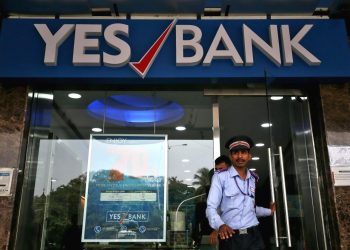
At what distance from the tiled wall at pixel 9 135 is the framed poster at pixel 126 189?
2.70 feet

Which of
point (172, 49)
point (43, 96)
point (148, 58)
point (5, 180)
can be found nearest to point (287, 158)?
point (172, 49)

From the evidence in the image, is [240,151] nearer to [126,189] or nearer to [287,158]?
[287,158]

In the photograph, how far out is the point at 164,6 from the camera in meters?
4.49

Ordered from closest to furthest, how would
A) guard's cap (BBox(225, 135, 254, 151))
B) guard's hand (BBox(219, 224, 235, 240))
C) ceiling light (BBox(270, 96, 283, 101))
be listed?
guard's hand (BBox(219, 224, 235, 240)) → guard's cap (BBox(225, 135, 254, 151)) → ceiling light (BBox(270, 96, 283, 101))

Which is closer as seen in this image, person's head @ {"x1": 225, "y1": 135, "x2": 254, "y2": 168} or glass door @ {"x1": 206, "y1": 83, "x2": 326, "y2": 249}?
person's head @ {"x1": 225, "y1": 135, "x2": 254, "y2": 168}

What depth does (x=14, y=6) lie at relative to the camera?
448cm

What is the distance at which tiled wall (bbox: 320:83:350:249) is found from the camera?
3.95 meters

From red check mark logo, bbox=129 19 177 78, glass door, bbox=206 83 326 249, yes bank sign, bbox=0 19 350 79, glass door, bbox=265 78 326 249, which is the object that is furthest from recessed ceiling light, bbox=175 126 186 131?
glass door, bbox=265 78 326 249

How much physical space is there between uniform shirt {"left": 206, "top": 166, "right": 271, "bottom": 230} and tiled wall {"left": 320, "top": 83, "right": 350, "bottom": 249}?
1.05m

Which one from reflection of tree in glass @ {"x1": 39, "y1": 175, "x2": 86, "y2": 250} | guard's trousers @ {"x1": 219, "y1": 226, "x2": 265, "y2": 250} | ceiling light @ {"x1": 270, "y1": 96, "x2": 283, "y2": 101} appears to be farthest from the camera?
ceiling light @ {"x1": 270, "y1": 96, "x2": 283, "y2": 101}

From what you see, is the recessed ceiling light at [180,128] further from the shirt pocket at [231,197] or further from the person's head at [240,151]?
the shirt pocket at [231,197]

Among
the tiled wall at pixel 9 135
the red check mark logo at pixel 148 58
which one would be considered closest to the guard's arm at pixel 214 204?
the red check mark logo at pixel 148 58

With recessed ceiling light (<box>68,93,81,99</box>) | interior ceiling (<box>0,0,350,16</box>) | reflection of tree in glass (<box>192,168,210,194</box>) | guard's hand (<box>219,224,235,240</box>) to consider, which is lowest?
guard's hand (<box>219,224,235,240</box>)

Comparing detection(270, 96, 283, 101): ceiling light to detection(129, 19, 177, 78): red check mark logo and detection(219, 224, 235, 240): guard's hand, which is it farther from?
detection(219, 224, 235, 240): guard's hand
